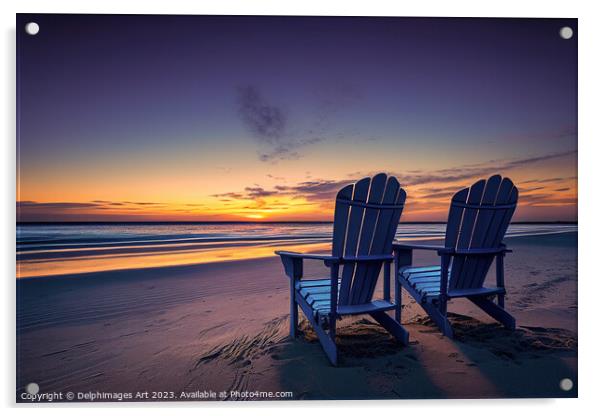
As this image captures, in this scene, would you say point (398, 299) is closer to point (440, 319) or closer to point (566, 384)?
point (440, 319)

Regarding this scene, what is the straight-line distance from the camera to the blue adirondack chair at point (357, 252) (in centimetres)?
219

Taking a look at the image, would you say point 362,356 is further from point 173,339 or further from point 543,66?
point 543,66

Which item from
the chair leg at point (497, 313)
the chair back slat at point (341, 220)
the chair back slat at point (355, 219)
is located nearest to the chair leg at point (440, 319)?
the chair leg at point (497, 313)

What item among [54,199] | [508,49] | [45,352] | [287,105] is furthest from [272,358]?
[508,49]

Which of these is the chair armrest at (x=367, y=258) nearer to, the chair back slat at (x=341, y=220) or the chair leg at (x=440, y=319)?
the chair back slat at (x=341, y=220)

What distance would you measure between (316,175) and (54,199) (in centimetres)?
282

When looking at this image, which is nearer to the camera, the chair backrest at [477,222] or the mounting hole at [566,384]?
the mounting hole at [566,384]

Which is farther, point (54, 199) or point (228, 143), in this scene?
point (228, 143)

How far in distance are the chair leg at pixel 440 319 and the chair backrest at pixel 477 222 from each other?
0.67 ft

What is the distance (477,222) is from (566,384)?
1299 mm

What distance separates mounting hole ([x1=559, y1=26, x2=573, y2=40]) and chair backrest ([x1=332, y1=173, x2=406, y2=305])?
77.5 inches

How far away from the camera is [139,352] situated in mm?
2551

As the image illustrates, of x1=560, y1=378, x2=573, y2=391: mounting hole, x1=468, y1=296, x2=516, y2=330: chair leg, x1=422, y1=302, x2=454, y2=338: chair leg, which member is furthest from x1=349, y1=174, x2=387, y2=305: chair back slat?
x1=560, y1=378, x2=573, y2=391: mounting hole

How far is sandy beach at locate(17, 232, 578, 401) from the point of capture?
2207 millimetres
